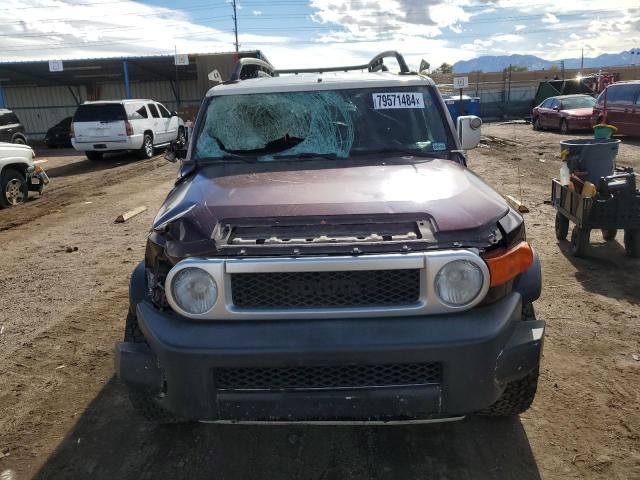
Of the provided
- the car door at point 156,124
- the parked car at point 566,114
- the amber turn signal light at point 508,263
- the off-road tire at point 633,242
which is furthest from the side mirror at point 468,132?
the parked car at point 566,114

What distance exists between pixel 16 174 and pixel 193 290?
982 cm

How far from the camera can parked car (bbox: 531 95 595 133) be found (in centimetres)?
1909

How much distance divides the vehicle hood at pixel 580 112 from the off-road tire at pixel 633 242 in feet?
49.7

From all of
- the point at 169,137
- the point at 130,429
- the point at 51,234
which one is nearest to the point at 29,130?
the point at 169,137

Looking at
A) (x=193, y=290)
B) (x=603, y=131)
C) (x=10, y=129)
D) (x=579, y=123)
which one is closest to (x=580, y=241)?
(x=603, y=131)

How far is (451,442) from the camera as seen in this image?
2867mm

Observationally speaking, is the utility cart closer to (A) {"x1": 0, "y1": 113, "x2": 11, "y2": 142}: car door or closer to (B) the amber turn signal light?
(B) the amber turn signal light

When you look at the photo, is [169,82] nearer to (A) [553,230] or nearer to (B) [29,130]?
(B) [29,130]

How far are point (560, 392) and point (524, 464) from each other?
0.82 metres

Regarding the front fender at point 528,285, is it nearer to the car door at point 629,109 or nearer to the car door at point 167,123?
the car door at point 629,109

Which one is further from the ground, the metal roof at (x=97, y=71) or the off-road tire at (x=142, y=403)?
the metal roof at (x=97, y=71)

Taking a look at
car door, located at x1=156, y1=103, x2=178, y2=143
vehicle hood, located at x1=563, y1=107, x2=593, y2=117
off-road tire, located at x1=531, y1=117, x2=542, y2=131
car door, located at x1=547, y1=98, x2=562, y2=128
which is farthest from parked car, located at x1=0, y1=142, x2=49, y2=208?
off-road tire, located at x1=531, y1=117, x2=542, y2=131

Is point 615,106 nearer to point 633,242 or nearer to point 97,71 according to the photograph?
point 633,242

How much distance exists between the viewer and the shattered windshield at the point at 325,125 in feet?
11.9
